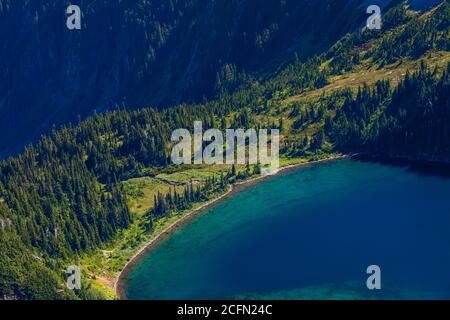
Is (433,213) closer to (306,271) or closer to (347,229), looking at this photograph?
(347,229)
